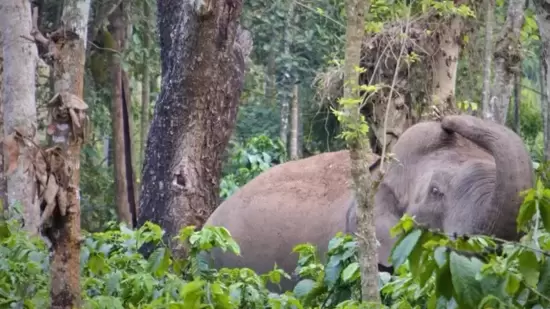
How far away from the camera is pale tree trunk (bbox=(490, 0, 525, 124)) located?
10.2m

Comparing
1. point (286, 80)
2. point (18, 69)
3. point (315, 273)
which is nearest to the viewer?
→ point (315, 273)

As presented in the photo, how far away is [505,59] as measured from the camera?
10.2m

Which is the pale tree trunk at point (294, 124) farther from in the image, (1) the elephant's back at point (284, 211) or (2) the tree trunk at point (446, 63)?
(1) the elephant's back at point (284, 211)

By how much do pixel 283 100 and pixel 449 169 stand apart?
767 centimetres

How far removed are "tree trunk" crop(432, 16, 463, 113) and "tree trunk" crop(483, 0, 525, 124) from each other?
39 centimetres

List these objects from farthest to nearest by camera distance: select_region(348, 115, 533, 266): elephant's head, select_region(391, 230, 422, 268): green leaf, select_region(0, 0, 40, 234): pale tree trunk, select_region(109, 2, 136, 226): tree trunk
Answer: select_region(109, 2, 136, 226): tree trunk → select_region(0, 0, 40, 234): pale tree trunk → select_region(348, 115, 533, 266): elephant's head → select_region(391, 230, 422, 268): green leaf

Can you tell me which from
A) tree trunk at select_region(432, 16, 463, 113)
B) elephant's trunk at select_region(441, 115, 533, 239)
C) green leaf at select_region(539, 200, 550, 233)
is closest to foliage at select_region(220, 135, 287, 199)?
tree trunk at select_region(432, 16, 463, 113)

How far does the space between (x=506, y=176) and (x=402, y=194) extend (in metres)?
1.71

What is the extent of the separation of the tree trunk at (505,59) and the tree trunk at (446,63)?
1.29 ft

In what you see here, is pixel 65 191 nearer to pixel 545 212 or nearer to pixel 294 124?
pixel 545 212

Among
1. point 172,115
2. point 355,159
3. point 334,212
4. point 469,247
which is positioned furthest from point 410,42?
point 469,247

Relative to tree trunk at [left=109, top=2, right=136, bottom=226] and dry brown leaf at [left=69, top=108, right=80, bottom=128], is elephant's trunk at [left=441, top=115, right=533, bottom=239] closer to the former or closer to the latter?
dry brown leaf at [left=69, top=108, right=80, bottom=128]

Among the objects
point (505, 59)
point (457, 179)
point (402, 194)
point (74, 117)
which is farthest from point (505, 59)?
point (74, 117)

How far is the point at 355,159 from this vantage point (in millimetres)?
5305
